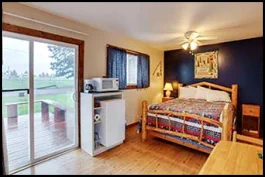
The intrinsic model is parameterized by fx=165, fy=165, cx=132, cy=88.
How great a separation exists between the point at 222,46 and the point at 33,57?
4.41 m

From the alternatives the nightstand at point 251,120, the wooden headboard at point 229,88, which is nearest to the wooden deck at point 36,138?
the wooden headboard at point 229,88

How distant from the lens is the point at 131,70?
4340mm

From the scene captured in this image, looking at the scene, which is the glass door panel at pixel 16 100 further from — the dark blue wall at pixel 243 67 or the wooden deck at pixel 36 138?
the dark blue wall at pixel 243 67

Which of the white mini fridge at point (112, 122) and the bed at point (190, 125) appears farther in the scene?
the white mini fridge at point (112, 122)

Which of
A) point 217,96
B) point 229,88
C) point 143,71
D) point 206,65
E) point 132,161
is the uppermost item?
point 206,65

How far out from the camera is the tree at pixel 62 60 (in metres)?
2.75

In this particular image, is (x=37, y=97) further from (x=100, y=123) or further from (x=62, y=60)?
(x=100, y=123)

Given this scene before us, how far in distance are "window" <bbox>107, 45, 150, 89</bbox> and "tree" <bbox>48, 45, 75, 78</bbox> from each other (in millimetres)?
820

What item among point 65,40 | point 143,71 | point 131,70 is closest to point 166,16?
point 65,40

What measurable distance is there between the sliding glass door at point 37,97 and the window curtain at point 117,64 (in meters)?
0.79

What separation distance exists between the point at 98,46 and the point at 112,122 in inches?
60.7

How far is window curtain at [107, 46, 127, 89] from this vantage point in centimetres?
354

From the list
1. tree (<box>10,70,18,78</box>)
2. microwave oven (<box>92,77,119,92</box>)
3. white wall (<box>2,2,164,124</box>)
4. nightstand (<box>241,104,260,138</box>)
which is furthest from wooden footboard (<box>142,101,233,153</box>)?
tree (<box>10,70,18,78</box>)

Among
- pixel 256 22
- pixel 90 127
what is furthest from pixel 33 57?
pixel 256 22
